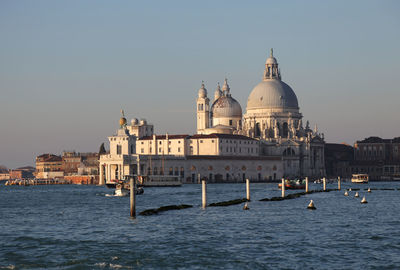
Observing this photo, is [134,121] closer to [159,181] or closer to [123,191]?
[159,181]

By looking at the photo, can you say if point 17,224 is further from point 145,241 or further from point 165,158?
point 165,158

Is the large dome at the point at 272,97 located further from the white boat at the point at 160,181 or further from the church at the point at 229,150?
the white boat at the point at 160,181

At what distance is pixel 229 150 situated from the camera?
583 ft

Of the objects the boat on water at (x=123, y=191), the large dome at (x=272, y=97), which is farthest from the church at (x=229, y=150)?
the boat on water at (x=123, y=191)

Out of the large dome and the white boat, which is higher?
the large dome

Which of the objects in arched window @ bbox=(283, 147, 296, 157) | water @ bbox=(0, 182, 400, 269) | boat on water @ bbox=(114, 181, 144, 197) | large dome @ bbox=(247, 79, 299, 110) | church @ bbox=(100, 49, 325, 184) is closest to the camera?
water @ bbox=(0, 182, 400, 269)

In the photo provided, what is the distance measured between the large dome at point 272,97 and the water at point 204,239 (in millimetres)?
131042

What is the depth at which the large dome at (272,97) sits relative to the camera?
19625 centimetres

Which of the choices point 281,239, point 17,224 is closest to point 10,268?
point 281,239

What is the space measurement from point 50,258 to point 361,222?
81.5ft

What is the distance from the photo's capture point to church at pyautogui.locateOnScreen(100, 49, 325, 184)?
530 feet

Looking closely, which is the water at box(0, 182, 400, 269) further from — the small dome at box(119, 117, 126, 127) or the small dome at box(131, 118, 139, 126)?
the small dome at box(131, 118, 139, 126)

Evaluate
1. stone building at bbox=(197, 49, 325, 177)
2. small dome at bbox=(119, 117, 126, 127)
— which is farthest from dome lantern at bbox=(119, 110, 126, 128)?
stone building at bbox=(197, 49, 325, 177)

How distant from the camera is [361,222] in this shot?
181ft
